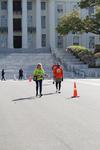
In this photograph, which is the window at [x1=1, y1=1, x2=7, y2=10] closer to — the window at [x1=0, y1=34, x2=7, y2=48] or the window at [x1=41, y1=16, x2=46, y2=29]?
the window at [x1=0, y1=34, x2=7, y2=48]

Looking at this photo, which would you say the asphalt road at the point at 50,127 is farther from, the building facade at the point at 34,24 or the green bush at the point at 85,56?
the building facade at the point at 34,24

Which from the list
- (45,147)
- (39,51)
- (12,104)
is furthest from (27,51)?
(45,147)

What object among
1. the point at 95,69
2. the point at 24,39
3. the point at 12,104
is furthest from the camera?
the point at 24,39

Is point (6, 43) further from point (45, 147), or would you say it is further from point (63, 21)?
point (45, 147)

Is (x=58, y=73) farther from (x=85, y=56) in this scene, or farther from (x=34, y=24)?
(x=34, y=24)

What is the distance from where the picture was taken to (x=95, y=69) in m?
65.4

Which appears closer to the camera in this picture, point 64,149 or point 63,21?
point 64,149

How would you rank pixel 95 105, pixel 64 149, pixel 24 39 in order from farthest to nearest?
pixel 24 39 < pixel 95 105 < pixel 64 149

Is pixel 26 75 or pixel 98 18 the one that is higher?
pixel 98 18

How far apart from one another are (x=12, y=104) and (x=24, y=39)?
81614 mm

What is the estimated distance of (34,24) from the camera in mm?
106875

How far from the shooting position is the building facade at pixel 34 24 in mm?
103750

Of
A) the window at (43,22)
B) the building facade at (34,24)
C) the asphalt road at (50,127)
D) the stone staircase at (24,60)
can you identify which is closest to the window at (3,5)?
the building facade at (34,24)

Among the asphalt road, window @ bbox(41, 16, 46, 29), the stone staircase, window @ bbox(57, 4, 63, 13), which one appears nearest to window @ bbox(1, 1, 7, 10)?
window @ bbox(41, 16, 46, 29)
